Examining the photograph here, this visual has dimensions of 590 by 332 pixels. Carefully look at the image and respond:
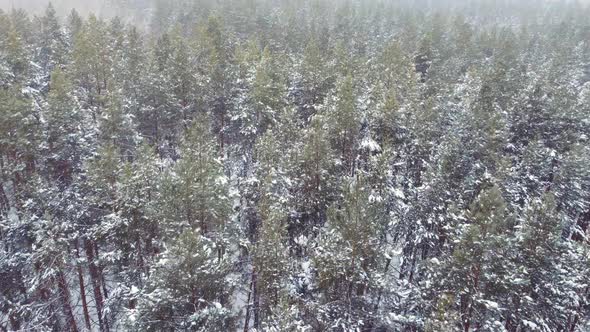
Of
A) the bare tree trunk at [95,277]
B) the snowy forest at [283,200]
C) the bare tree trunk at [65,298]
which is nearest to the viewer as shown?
the snowy forest at [283,200]

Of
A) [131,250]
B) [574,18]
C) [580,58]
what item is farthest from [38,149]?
[574,18]

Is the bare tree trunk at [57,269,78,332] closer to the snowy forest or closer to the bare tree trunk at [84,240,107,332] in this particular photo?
the snowy forest

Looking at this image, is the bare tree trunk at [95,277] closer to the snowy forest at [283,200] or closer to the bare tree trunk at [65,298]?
the snowy forest at [283,200]

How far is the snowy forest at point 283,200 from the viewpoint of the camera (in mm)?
19297

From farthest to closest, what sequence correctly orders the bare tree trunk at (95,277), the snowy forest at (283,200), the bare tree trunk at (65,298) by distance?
1. the bare tree trunk at (95,277)
2. the bare tree trunk at (65,298)
3. the snowy forest at (283,200)

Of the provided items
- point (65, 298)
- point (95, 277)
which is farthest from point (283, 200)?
point (65, 298)

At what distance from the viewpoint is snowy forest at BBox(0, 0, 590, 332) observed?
19.3m

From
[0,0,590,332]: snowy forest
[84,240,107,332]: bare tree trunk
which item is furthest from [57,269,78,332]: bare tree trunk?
[84,240,107,332]: bare tree trunk

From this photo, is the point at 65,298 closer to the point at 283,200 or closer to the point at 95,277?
the point at 95,277

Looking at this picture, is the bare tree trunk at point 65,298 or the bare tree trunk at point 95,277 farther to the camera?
the bare tree trunk at point 95,277

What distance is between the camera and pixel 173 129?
35.8 meters

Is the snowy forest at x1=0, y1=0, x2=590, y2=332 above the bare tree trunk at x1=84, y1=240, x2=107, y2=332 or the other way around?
above

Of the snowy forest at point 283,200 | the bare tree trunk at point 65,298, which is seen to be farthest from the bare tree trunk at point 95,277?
the bare tree trunk at point 65,298

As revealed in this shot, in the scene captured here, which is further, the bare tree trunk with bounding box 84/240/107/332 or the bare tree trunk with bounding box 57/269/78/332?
the bare tree trunk with bounding box 84/240/107/332
